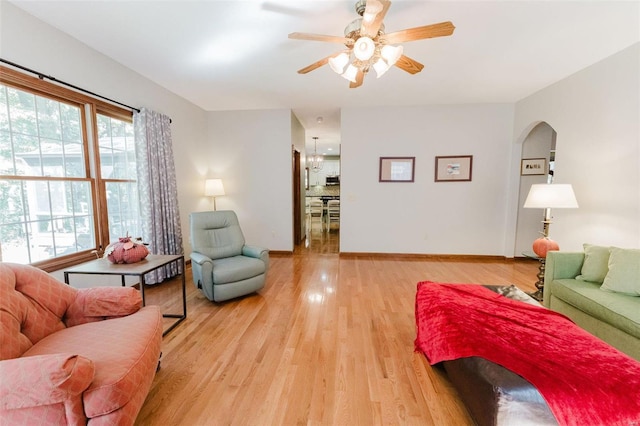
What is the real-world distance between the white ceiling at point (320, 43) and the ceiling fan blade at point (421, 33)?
32 centimetres

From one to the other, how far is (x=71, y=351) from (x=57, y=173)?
1.91 metres

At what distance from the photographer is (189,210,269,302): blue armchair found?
8.75ft

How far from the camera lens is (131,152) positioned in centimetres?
316

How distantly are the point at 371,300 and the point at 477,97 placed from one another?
352 cm

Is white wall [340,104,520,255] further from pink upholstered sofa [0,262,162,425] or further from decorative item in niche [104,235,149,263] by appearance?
pink upholstered sofa [0,262,162,425]

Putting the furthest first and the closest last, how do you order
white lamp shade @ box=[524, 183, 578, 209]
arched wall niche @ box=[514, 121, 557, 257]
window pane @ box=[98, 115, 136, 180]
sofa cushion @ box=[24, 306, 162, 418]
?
arched wall niche @ box=[514, 121, 557, 257], window pane @ box=[98, 115, 136, 180], white lamp shade @ box=[524, 183, 578, 209], sofa cushion @ box=[24, 306, 162, 418]

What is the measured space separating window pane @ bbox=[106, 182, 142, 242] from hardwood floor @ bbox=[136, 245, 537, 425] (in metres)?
0.81

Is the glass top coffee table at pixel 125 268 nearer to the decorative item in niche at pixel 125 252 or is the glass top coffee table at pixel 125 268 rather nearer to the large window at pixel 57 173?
the decorative item in niche at pixel 125 252

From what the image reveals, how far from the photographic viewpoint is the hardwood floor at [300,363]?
1429mm

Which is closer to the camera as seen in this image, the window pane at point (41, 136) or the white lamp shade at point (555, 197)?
the window pane at point (41, 136)

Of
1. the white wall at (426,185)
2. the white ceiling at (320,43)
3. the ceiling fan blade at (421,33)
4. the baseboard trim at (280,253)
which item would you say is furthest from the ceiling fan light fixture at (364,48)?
the baseboard trim at (280,253)

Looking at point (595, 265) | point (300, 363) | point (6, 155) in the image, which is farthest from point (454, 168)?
point (6, 155)

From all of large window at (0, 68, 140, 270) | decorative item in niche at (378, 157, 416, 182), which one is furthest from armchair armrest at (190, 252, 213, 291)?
decorative item in niche at (378, 157, 416, 182)

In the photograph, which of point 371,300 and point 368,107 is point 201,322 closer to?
point 371,300
